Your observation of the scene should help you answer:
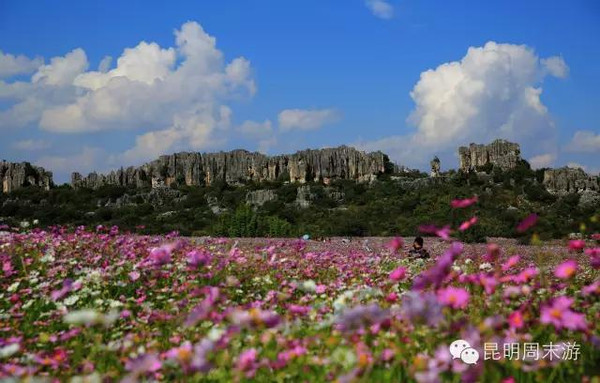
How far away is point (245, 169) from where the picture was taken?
94.1m

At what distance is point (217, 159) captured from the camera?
317 feet

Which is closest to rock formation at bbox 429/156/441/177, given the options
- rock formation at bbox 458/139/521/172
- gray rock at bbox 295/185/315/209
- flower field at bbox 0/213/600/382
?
rock formation at bbox 458/139/521/172

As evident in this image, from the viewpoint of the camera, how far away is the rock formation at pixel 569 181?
2202 inches

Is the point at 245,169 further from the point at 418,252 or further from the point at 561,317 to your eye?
the point at 561,317

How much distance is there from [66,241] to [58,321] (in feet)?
11.8

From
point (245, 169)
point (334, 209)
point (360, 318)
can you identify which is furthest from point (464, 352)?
point (245, 169)

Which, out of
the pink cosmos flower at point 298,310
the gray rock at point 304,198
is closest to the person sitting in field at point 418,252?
the pink cosmos flower at point 298,310

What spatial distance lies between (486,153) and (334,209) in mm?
38068

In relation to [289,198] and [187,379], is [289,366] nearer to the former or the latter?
[187,379]

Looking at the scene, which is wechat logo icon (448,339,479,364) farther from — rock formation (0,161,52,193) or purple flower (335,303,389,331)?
rock formation (0,161,52,193)

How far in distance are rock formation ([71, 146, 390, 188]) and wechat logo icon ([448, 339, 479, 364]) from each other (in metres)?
76.4

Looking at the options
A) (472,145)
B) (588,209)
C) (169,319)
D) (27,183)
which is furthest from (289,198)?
(169,319)

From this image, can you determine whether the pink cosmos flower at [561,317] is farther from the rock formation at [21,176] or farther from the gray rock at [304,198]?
the rock formation at [21,176]

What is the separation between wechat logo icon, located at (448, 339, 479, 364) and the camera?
288cm
